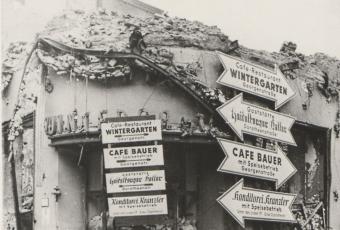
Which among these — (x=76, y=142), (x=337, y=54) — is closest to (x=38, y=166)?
(x=76, y=142)

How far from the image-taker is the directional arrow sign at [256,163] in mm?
5941

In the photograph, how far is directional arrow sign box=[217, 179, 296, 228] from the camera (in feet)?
19.6

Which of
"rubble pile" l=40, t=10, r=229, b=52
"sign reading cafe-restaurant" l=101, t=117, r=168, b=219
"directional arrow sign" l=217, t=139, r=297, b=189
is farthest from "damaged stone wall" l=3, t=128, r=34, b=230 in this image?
"directional arrow sign" l=217, t=139, r=297, b=189

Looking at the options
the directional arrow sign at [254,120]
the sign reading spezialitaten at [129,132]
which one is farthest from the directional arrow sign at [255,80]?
the sign reading spezialitaten at [129,132]

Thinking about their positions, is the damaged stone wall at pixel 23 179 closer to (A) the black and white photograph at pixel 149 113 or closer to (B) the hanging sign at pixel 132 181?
(A) the black and white photograph at pixel 149 113

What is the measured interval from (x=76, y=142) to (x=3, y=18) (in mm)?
1273

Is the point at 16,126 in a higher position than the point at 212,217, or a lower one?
higher

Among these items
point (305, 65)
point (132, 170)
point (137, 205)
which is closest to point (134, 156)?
point (132, 170)

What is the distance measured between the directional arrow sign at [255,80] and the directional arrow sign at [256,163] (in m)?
0.52

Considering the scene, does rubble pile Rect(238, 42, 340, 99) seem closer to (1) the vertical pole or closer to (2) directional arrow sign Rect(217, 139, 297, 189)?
(2) directional arrow sign Rect(217, 139, 297, 189)

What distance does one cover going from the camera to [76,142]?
5.77 m

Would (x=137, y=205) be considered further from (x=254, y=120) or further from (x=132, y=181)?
(x=254, y=120)

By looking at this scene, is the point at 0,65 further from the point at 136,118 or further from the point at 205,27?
the point at 205,27

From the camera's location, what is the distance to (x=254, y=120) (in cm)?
615
